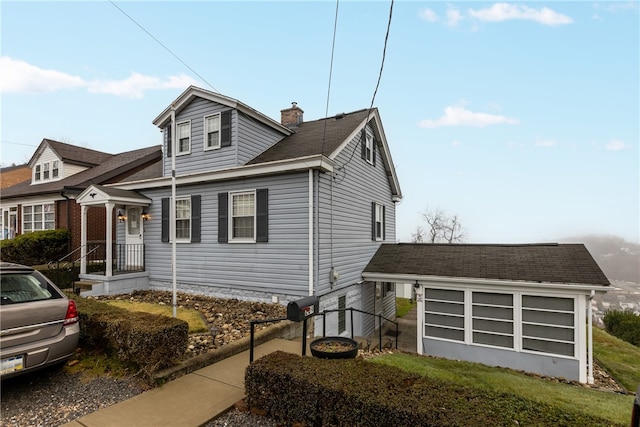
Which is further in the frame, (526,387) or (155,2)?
(155,2)

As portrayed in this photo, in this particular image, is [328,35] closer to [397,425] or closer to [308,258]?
[308,258]

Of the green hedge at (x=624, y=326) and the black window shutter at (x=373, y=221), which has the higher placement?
the black window shutter at (x=373, y=221)

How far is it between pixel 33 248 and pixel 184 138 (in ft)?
34.1

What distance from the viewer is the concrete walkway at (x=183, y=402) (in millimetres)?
3348

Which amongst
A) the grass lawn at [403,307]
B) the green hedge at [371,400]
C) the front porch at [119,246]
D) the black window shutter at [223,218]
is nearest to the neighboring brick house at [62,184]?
the front porch at [119,246]

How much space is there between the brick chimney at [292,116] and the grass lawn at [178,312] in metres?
8.92

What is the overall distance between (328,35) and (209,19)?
9.96 feet

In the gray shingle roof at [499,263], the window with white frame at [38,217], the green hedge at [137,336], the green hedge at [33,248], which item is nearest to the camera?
the green hedge at [137,336]

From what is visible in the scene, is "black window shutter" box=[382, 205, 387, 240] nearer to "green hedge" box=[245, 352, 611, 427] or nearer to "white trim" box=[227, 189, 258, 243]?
"white trim" box=[227, 189, 258, 243]

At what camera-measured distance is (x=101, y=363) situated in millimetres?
4707

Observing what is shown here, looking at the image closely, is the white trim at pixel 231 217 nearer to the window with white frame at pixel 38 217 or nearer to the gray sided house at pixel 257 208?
the gray sided house at pixel 257 208

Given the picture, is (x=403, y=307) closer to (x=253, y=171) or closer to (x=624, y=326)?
(x=624, y=326)

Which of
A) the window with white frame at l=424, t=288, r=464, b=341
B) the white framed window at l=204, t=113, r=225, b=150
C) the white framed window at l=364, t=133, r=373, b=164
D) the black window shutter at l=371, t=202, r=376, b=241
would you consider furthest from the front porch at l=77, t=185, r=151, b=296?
the window with white frame at l=424, t=288, r=464, b=341

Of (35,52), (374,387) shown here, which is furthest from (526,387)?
(35,52)
